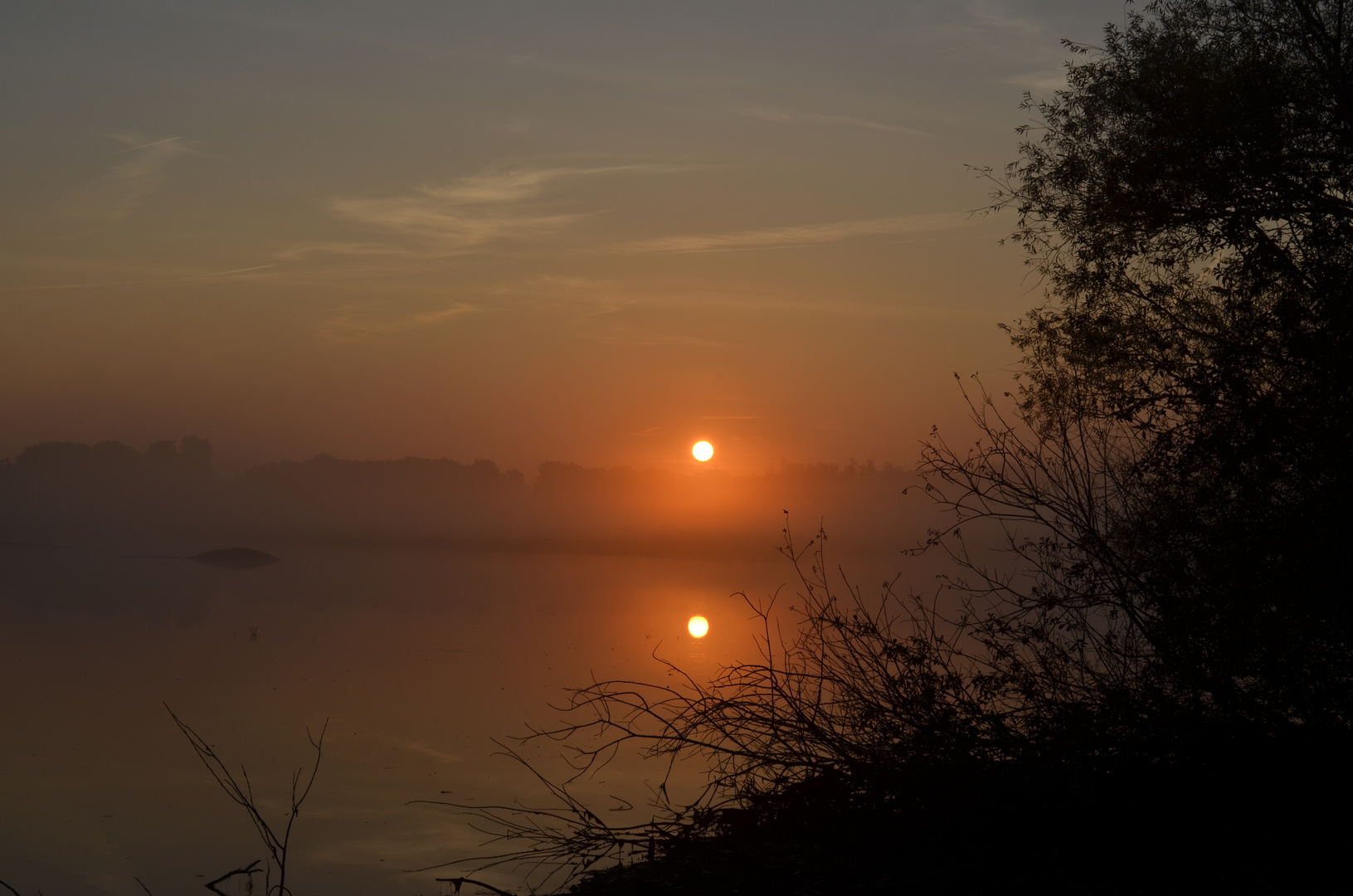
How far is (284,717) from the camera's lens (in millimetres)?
21891

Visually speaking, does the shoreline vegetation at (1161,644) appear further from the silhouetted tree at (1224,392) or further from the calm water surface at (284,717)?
the calm water surface at (284,717)

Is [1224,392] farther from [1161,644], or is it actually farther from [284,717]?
[284,717]

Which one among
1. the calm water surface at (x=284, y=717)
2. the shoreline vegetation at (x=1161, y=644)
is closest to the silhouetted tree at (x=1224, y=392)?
the shoreline vegetation at (x=1161, y=644)

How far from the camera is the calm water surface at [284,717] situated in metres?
13.5

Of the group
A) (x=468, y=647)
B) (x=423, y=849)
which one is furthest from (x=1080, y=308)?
(x=468, y=647)

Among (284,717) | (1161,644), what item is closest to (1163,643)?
(1161,644)

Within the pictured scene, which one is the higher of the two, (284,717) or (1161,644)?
(284,717)

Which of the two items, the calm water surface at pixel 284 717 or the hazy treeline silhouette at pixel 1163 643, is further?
the calm water surface at pixel 284 717

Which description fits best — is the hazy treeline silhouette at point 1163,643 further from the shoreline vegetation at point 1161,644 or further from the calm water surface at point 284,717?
the calm water surface at point 284,717

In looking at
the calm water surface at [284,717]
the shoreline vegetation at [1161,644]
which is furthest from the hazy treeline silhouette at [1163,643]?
the calm water surface at [284,717]

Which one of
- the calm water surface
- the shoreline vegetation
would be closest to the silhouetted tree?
the shoreline vegetation

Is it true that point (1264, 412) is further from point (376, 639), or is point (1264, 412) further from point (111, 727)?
point (376, 639)

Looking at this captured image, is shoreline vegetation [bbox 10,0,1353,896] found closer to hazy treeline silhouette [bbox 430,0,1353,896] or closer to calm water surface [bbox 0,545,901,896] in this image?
hazy treeline silhouette [bbox 430,0,1353,896]

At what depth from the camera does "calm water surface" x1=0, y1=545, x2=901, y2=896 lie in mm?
13508
